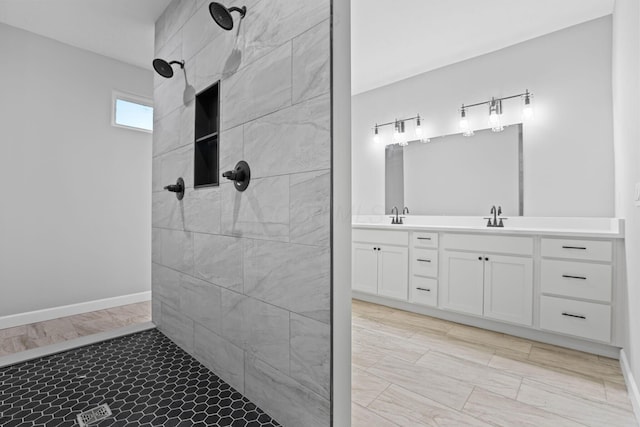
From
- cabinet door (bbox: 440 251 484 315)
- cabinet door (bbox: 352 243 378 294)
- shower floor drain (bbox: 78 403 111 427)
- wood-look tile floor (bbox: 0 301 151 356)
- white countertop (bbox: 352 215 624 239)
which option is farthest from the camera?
cabinet door (bbox: 352 243 378 294)

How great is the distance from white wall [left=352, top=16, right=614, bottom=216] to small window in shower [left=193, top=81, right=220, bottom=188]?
2205 mm

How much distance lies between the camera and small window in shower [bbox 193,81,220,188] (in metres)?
2.11

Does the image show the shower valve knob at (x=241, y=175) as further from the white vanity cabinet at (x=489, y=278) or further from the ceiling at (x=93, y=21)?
the white vanity cabinet at (x=489, y=278)

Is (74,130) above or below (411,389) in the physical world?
above

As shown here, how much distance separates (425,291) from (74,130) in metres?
3.81

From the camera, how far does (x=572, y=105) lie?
277cm

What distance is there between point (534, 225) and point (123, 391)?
3320mm

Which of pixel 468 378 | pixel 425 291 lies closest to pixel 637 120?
pixel 468 378

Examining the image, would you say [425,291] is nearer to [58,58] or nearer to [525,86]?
[525,86]

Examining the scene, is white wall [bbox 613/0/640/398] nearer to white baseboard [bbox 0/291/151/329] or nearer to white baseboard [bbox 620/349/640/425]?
white baseboard [bbox 620/349/640/425]

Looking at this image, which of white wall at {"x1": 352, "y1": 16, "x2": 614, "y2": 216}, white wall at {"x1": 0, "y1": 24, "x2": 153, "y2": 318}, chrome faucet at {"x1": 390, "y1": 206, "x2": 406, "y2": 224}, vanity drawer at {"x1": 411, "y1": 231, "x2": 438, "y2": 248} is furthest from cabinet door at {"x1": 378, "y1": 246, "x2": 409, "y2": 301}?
white wall at {"x1": 0, "y1": 24, "x2": 153, "y2": 318}

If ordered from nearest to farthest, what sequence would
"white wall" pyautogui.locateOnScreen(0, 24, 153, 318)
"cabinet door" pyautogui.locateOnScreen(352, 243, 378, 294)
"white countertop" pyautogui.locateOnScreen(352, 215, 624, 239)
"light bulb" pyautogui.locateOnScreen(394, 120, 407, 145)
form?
"white countertop" pyautogui.locateOnScreen(352, 215, 624, 239)
"white wall" pyautogui.locateOnScreen(0, 24, 153, 318)
"cabinet door" pyautogui.locateOnScreen(352, 243, 378, 294)
"light bulb" pyautogui.locateOnScreen(394, 120, 407, 145)

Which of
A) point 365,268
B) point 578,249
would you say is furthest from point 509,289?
point 365,268

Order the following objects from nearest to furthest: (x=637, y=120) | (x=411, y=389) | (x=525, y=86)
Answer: (x=637, y=120), (x=411, y=389), (x=525, y=86)
